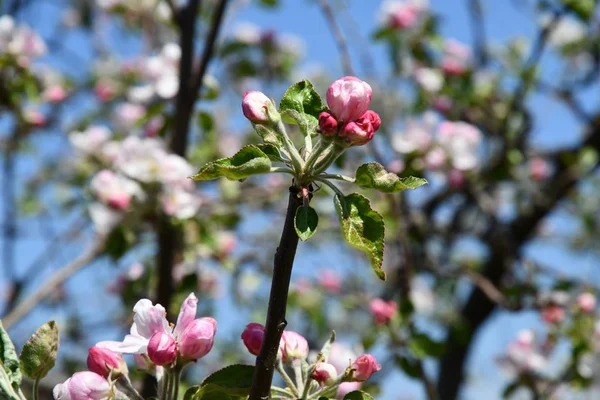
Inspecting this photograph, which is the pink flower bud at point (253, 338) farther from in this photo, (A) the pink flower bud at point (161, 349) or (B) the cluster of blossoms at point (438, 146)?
(B) the cluster of blossoms at point (438, 146)

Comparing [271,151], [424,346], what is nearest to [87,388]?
[271,151]

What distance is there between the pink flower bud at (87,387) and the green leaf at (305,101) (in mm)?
396

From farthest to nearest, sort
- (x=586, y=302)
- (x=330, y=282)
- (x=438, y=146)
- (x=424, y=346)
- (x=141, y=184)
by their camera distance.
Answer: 1. (x=330, y=282)
2. (x=438, y=146)
3. (x=586, y=302)
4. (x=141, y=184)
5. (x=424, y=346)

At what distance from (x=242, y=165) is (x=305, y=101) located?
0.53ft

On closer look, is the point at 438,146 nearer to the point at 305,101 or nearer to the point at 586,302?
the point at 586,302

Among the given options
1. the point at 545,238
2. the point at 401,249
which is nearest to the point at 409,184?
the point at 401,249

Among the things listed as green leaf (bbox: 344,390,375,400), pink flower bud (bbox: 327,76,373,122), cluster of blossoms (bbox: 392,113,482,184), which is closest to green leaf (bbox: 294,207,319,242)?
pink flower bud (bbox: 327,76,373,122)

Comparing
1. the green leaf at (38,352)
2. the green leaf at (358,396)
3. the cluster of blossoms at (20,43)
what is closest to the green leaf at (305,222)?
the green leaf at (358,396)

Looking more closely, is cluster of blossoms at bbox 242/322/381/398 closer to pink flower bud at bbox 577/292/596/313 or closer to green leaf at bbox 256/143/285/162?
green leaf at bbox 256/143/285/162

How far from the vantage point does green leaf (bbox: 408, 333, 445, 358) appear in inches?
81.6

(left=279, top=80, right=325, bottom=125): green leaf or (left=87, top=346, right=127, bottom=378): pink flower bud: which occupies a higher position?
(left=279, top=80, right=325, bottom=125): green leaf

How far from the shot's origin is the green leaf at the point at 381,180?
81cm

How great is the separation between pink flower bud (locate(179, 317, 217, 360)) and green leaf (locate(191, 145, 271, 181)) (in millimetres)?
190

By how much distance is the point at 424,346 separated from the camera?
2.10 m
